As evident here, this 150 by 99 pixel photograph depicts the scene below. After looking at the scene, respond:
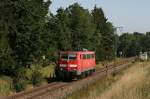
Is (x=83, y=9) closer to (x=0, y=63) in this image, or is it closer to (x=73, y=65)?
(x=73, y=65)

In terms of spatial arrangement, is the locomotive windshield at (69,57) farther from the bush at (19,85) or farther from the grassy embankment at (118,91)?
the grassy embankment at (118,91)

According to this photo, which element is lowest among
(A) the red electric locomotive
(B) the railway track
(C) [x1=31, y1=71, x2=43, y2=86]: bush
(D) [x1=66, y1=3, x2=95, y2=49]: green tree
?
(B) the railway track

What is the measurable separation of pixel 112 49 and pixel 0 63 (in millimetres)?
69301

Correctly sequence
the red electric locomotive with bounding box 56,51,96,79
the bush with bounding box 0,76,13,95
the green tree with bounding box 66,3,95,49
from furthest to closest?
the green tree with bounding box 66,3,95,49 < the red electric locomotive with bounding box 56,51,96,79 < the bush with bounding box 0,76,13,95

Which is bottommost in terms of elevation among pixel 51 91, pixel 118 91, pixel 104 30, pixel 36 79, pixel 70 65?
pixel 51 91

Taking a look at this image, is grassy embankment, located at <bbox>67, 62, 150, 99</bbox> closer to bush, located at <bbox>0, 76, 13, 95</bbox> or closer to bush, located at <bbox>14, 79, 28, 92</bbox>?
bush, located at <bbox>14, 79, 28, 92</bbox>

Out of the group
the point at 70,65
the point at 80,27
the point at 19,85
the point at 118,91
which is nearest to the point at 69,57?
the point at 70,65

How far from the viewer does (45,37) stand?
4044 centimetres

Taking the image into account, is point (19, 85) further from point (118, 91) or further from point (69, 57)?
point (118, 91)

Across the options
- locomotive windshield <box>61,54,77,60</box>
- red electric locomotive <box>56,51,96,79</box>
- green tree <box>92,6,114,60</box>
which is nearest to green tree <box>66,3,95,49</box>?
green tree <box>92,6,114,60</box>

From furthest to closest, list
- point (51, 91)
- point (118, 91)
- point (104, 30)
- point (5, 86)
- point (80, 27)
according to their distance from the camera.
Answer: point (104, 30)
point (80, 27)
point (5, 86)
point (51, 91)
point (118, 91)

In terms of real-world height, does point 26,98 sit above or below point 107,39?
below

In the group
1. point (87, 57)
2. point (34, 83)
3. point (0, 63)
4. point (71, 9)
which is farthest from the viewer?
point (71, 9)

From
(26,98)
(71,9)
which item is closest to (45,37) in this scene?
(26,98)
